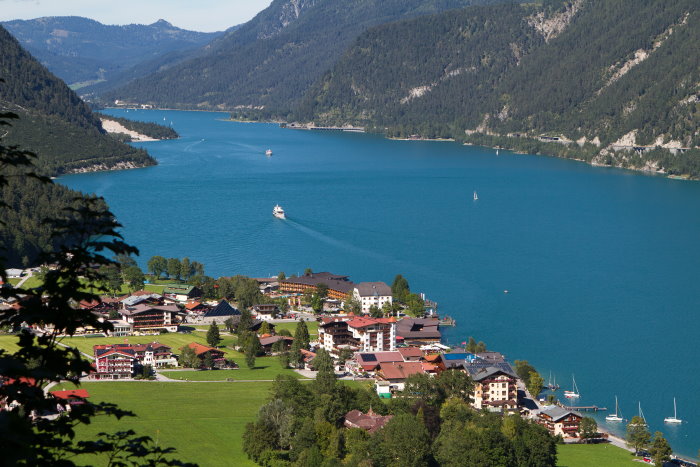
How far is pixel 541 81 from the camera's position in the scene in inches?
5719

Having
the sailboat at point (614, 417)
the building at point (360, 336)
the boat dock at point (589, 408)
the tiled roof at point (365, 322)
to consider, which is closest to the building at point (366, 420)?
the boat dock at point (589, 408)

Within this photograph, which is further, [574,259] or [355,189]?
[355,189]

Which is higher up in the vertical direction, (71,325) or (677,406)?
(71,325)

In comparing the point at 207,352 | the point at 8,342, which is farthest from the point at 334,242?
the point at 8,342

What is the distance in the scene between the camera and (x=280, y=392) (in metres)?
25.9

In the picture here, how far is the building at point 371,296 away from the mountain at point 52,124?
49.8 m

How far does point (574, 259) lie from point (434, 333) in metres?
18.4

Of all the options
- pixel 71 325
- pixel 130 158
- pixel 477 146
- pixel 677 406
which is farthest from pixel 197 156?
pixel 71 325

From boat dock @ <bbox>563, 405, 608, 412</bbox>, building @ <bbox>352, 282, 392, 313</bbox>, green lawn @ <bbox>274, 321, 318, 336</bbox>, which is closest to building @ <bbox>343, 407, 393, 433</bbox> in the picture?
boat dock @ <bbox>563, 405, 608, 412</bbox>

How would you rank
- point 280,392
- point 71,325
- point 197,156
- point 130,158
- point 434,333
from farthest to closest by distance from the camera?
point 197,156 → point 130,158 → point 434,333 → point 280,392 → point 71,325

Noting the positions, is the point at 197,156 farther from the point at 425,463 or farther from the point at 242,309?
the point at 425,463

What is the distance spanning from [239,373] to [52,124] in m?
72.6

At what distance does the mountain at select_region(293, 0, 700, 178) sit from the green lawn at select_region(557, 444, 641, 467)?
74.9m

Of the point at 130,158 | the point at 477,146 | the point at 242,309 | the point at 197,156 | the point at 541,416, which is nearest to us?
the point at 541,416
